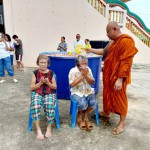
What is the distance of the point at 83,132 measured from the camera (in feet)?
9.27

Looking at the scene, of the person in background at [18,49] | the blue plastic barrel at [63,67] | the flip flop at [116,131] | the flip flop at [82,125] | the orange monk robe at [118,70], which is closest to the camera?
the orange monk robe at [118,70]

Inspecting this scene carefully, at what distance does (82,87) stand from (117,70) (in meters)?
0.63

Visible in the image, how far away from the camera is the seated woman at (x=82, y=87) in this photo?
282cm

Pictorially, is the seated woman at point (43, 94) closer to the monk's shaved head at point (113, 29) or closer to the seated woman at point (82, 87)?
the seated woman at point (82, 87)

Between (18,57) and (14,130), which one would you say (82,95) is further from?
(18,57)

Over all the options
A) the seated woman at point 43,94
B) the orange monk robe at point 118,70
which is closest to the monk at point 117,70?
the orange monk robe at point 118,70

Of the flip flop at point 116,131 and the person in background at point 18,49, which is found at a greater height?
the person in background at point 18,49

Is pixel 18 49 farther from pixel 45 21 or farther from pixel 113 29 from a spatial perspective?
pixel 113 29

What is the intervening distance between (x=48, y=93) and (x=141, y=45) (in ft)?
31.9

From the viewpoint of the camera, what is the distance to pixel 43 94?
111 inches

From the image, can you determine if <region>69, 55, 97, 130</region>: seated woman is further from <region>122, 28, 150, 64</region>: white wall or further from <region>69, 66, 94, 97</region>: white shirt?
<region>122, 28, 150, 64</region>: white wall

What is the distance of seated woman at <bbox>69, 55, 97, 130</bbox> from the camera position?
282cm

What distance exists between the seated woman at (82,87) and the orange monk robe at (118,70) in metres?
0.24

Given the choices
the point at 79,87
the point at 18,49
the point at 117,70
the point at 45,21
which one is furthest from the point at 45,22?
the point at 117,70
